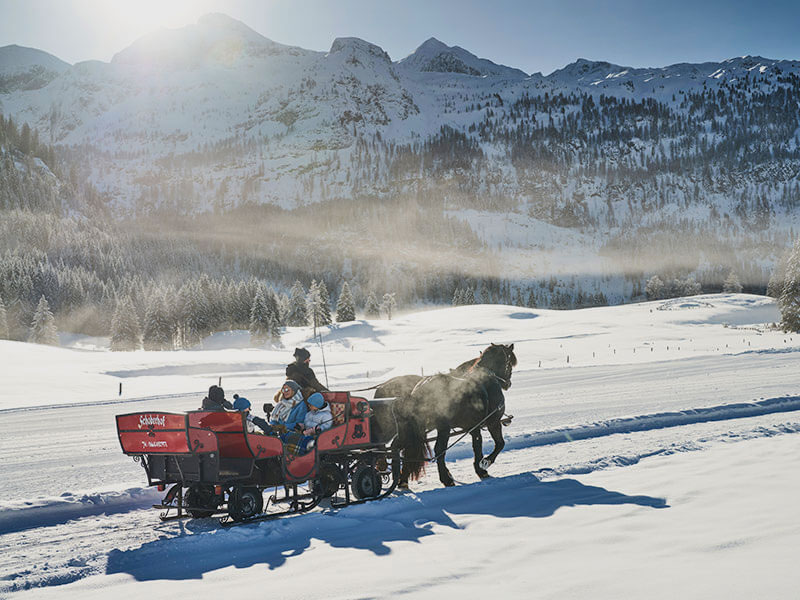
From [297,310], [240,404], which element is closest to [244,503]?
[240,404]

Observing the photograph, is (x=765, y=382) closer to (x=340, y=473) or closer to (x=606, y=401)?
(x=606, y=401)

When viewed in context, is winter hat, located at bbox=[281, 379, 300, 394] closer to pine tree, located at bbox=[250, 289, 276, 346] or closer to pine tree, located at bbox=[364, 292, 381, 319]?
pine tree, located at bbox=[250, 289, 276, 346]

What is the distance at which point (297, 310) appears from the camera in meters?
96.6

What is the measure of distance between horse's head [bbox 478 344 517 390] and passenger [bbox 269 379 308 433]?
12.3 feet

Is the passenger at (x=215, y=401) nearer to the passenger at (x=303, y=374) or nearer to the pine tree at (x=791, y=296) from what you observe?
the passenger at (x=303, y=374)

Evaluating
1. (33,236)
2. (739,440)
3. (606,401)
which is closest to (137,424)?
(739,440)

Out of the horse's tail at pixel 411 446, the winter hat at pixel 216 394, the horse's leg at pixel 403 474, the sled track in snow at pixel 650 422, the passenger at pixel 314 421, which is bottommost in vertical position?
the sled track in snow at pixel 650 422

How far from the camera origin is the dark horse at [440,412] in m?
9.93

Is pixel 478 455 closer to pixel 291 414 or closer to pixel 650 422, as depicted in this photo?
pixel 291 414

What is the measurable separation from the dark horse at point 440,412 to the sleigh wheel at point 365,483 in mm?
655

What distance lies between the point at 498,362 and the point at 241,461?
5.35 meters

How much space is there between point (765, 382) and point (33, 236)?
160 metres

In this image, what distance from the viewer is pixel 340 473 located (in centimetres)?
929

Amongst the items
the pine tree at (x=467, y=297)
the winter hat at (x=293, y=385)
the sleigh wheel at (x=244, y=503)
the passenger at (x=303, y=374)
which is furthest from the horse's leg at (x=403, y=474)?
the pine tree at (x=467, y=297)
